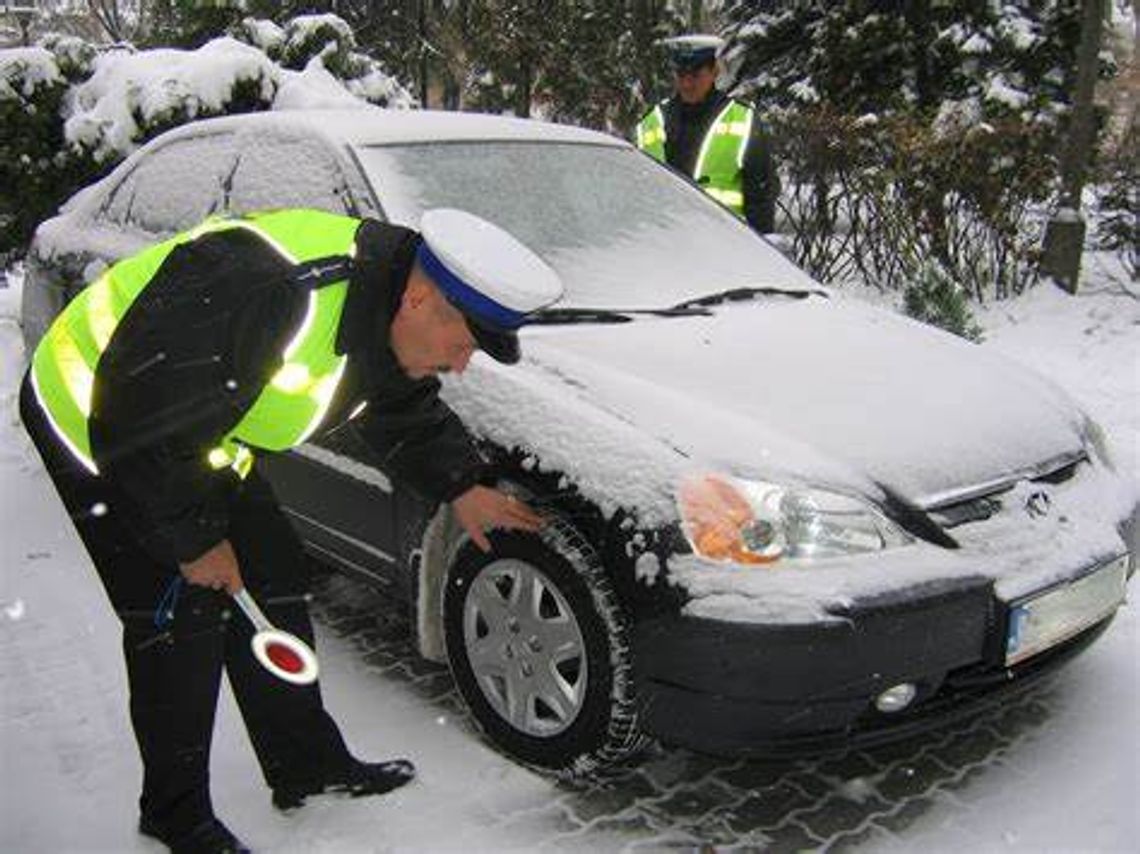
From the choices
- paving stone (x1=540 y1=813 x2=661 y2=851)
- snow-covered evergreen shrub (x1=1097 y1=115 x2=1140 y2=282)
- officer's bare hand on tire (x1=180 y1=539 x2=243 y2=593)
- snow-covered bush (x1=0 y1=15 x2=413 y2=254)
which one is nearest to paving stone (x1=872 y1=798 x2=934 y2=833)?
paving stone (x1=540 y1=813 x2=661 y2=851)

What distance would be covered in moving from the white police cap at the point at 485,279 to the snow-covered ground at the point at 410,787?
114 centimetres

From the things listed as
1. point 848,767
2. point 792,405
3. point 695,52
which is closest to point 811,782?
point 848,767

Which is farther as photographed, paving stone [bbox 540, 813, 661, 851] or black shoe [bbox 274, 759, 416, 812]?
black shoe [bbox 274, 759, 416, 812]

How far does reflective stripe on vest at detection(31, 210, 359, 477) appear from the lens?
1936mm

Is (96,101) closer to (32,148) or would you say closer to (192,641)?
(32,148)

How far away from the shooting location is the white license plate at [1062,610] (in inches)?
94.8

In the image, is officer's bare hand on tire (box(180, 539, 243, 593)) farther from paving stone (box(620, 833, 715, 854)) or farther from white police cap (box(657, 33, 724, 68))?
white police cap (box(657, 33, 724, 68))

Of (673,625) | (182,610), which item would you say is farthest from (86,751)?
(673,625)

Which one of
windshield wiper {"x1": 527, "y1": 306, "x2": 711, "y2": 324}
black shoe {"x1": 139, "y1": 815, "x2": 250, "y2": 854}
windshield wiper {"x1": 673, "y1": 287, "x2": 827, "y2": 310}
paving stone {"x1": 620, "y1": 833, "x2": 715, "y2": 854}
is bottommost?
paving stone {"x1": 620, "y1": 833, "x2": 715, "y2": 854}

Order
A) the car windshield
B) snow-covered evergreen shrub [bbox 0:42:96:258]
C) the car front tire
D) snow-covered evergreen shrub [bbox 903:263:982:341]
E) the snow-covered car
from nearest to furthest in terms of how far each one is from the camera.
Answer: the snow-covered car → the car front tire → the car windshield → snow-covered evergreen shrub [bbox 903:263:982:341] → snow-covered evergreen shrub [bbox 0:42:96:258]

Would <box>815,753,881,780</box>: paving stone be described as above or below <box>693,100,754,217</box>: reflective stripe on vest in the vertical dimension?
below

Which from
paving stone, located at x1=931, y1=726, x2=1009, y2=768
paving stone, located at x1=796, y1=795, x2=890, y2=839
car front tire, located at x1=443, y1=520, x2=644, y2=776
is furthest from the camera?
paving stone, located at x1=931, y1=726, x2=1009, y2=768

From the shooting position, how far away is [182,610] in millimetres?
2178

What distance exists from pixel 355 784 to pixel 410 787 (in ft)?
0.41
